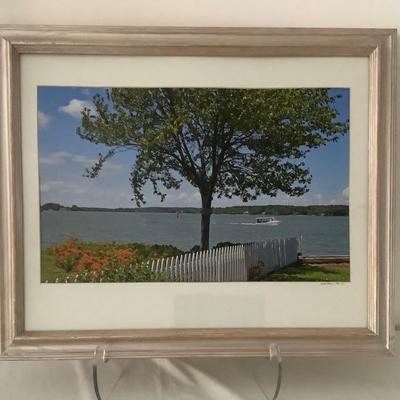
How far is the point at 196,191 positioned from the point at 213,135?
77 mm

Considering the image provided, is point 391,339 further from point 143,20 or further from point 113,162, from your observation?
point 143,20

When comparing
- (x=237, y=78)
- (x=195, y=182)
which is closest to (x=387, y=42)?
(x=237, y=78)

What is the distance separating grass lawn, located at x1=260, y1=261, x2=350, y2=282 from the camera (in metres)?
0.63

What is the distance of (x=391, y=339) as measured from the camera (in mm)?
613

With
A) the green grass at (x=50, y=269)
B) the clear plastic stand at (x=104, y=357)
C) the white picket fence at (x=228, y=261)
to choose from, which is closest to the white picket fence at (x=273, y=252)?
the white picket fence at (x=228, y=261)

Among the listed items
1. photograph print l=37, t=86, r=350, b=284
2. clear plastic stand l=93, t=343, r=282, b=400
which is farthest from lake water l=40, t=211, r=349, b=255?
clear plastic stand l=93, t=343, r=282, b=400

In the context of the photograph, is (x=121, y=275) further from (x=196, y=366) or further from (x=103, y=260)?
(x=196, y=366)

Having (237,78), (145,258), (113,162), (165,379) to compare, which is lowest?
(165,379)

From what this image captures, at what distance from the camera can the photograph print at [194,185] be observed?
0.62 metres

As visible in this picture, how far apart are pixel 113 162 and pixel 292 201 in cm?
24

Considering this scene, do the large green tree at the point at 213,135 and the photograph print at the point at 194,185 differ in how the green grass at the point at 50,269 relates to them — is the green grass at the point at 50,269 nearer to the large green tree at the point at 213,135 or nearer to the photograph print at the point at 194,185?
the photograph print at the point at 194,185

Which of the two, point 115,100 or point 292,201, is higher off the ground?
point 115,100

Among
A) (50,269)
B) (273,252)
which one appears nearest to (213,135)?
(273,252)

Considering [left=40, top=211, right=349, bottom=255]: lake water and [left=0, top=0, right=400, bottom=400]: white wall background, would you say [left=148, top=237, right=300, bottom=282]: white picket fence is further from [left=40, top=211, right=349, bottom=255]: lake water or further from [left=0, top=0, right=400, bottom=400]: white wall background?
[left=0, top=0, right=400, bottom=400]: white wall background
